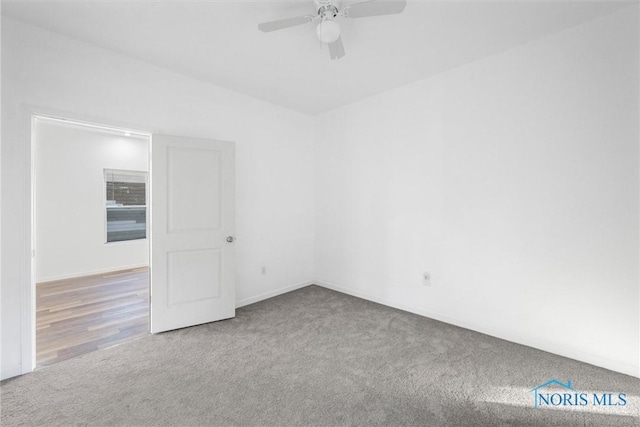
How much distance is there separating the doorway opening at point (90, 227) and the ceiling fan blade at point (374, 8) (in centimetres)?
317

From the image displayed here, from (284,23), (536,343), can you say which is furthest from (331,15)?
(536,343)

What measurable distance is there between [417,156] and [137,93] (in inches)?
122

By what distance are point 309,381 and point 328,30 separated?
101 inches

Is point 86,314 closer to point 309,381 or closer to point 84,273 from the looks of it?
point 84,273

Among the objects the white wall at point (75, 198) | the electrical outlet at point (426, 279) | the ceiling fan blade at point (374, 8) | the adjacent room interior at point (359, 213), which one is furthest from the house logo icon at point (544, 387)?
the white wall at point (75, 198)

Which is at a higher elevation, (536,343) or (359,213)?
(359,213)

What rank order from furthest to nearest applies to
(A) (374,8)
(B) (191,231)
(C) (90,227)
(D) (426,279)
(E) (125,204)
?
1. (E) (125,204)
2. (C) (90,227)
3. (D) (426,279)
4. (B) (191,231)
5. (A) (374,8)

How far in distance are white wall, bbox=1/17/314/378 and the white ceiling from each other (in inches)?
8.2

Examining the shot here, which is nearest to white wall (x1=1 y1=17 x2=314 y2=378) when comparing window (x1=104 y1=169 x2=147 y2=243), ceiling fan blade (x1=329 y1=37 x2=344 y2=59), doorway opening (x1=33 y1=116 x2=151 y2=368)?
doorway opening (x1=33 y1=116 x2=151 y2=368)

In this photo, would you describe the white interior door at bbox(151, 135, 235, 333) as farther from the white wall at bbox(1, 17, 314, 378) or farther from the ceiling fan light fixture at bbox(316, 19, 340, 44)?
the ceiling fan light fixture at bbox(316, 19, 340, 44)

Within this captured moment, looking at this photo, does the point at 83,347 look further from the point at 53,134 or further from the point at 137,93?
the point at 53,134

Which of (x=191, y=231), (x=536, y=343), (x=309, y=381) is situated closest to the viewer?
(x=309, y=381)

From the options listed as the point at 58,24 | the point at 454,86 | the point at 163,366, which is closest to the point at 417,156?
the point at 454,86

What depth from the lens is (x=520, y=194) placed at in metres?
2.59
